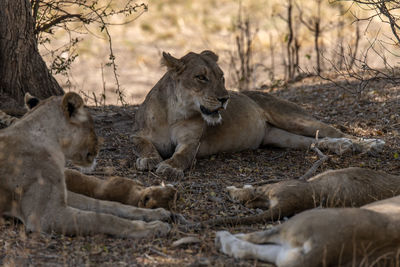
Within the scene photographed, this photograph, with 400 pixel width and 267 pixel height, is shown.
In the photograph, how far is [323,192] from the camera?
4781 millimetres

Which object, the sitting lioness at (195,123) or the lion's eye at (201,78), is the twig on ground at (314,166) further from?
the lion's eye at (201,78)

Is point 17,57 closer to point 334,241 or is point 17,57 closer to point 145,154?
point 145,154

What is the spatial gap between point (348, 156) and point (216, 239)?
3033mm

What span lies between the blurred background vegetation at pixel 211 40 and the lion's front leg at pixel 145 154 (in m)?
4.54

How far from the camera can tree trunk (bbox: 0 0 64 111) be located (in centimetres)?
652

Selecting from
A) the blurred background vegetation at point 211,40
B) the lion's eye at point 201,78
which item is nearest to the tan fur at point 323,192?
the lion's eye at point 201,78

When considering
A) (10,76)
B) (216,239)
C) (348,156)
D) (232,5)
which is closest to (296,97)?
(348,156)

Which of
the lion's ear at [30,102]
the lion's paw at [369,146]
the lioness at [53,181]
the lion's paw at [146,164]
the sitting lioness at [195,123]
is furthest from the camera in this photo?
the lion's paw at [369,146]

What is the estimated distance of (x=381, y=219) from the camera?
370 cm

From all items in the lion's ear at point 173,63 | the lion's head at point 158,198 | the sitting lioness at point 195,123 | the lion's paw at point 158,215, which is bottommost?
the lion's paw at point 158,215

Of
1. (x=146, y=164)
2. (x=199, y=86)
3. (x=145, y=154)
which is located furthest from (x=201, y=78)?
(x=146, y=164)

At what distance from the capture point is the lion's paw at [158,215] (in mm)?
4410

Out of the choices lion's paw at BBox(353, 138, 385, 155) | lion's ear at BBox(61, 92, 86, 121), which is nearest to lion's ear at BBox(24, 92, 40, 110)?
lion's ear at BBox(61, 92, 86, 121)

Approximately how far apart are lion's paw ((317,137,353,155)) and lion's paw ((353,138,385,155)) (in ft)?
0.26
